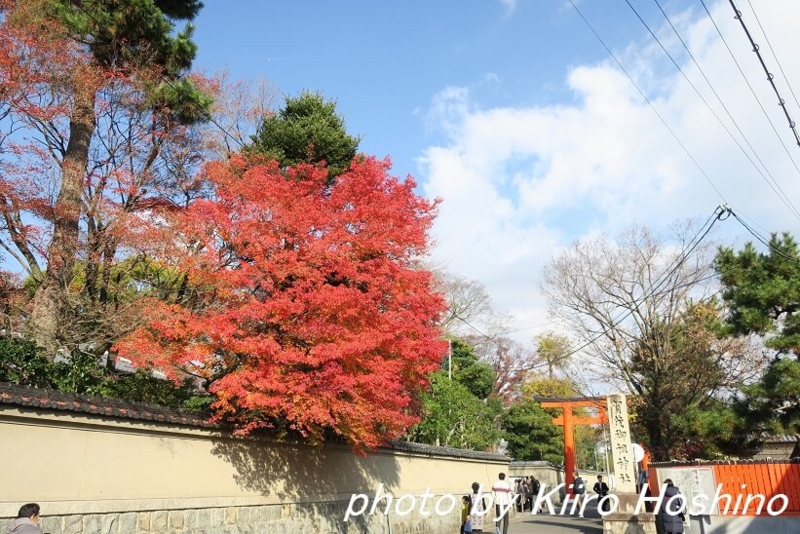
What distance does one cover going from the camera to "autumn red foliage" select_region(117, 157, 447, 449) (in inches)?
464

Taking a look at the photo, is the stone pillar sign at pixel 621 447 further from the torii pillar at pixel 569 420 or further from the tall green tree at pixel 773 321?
Answer: the torii pillar at pixel 569 420

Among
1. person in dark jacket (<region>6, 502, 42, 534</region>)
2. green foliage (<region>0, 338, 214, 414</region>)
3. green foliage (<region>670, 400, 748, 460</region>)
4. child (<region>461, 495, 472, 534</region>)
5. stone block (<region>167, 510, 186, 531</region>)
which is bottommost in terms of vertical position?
child (<region>461, 495, 472, 534</region>)

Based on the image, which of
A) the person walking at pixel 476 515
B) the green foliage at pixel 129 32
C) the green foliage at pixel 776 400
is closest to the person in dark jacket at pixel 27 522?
the person walking at pixel 476 515

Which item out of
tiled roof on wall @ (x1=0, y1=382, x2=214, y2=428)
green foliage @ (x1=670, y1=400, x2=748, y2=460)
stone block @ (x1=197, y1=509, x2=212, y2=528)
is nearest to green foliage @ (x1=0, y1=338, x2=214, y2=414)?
tiled roof on wall @ (x1=0, y1=382, x2=214, y2=428)

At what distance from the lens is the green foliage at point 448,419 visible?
26078 millimetres

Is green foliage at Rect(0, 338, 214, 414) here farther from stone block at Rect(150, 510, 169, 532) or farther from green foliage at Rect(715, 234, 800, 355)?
green foliage at Rect(715, 234, 800, 355)

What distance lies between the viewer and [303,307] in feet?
39.4

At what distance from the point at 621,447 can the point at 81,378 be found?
49.5 feet

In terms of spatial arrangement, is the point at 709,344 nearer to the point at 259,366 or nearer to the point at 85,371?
the point at 259,366

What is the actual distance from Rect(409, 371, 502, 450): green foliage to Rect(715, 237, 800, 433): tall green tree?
1249 cm

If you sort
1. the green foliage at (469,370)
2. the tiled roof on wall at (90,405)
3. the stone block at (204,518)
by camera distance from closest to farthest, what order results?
the tiled roof on wall at (90,405)
the stone block at (204,518)
the green foliage at (469,370)

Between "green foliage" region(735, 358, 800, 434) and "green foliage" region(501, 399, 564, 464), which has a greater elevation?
"green foliage" region(735, 358, 800, 434)

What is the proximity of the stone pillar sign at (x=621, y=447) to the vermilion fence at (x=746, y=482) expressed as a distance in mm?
1364

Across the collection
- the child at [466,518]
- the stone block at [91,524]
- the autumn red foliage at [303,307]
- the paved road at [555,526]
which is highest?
the autumn red foliage at [303,307]
